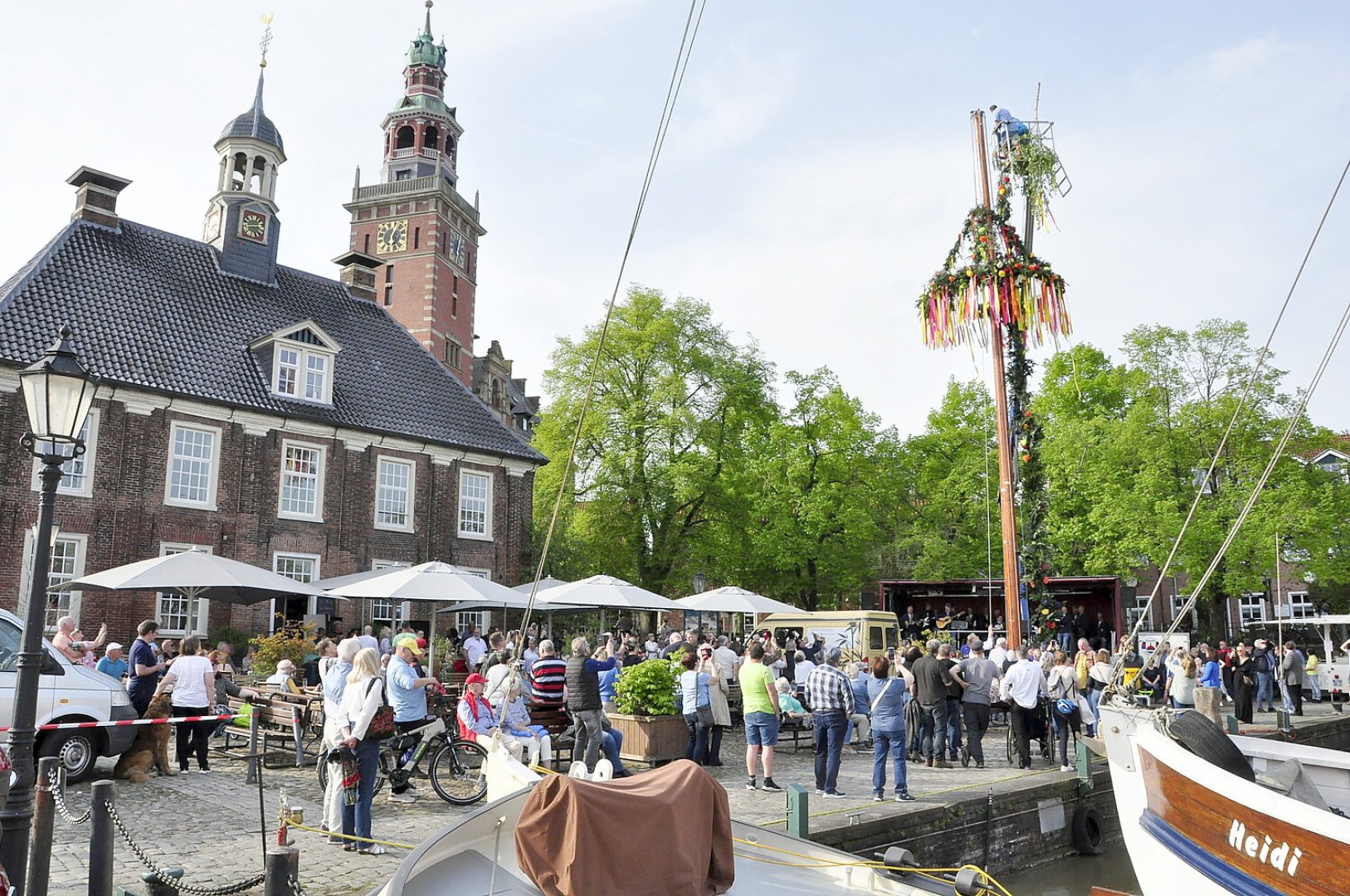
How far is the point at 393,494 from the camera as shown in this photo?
91.2 ft

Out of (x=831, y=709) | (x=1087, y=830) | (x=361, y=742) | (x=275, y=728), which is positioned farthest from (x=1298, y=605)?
(x=361, y=742)

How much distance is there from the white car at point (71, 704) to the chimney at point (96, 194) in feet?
62.2

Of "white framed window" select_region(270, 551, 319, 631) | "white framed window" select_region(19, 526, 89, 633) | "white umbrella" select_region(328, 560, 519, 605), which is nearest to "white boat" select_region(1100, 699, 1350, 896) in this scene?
"white umbrella" select_region(328, 560, 519, 605)

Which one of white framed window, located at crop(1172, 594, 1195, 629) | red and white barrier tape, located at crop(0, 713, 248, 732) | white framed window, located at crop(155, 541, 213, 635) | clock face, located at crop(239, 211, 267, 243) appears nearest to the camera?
red and white barrier tape, located at crop(0, 713, 248, 732)

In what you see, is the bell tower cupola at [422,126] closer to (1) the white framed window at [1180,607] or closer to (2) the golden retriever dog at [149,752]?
(1) the white framed window at [1180,607]

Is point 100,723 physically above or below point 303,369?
below

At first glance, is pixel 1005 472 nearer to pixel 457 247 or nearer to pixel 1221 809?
pixel 1221 809

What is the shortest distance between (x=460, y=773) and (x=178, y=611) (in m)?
15.1

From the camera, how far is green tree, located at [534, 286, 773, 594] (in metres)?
35.1

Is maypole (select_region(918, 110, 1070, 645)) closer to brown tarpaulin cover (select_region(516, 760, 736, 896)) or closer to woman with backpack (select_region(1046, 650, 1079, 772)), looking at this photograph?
woman with backpack (select_region(1046, 650, 1079, 772))

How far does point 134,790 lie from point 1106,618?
1027 inches

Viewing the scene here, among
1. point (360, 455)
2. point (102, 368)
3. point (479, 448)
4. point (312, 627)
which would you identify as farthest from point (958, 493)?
point (102, 368)

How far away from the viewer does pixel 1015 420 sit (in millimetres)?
19844

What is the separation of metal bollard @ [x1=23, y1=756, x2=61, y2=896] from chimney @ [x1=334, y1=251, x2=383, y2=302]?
91.2ft
